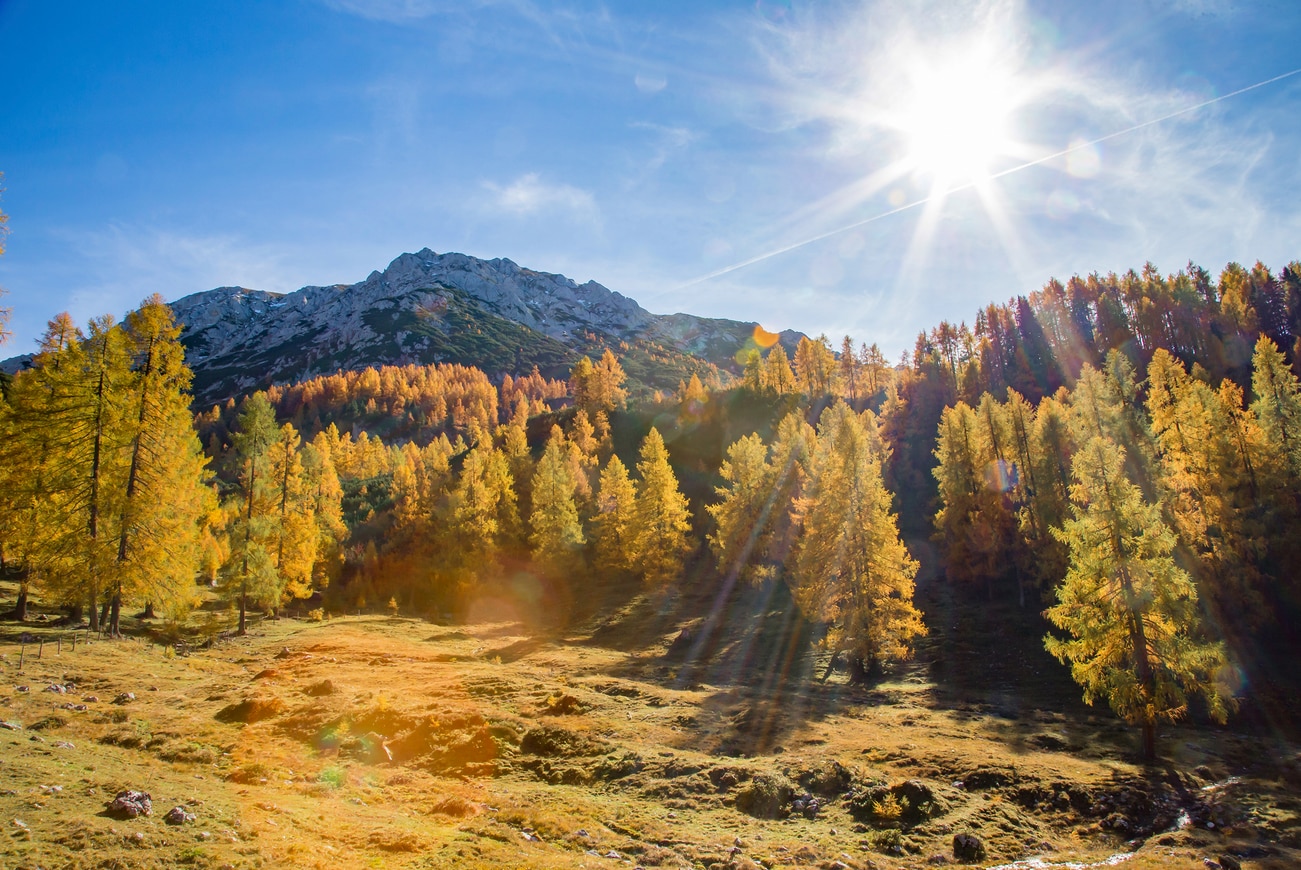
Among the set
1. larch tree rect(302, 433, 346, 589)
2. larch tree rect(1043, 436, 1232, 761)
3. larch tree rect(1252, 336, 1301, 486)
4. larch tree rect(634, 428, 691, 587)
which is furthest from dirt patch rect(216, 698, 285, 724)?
larch tree rect(1252, 336, 1301, 486)

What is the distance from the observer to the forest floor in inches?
414

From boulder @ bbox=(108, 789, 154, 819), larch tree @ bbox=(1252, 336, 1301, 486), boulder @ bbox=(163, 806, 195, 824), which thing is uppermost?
larch tree @ bbox=(1252, 336, 1301, 486)

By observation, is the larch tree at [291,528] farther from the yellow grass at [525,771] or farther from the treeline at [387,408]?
the treeline at [387,408]

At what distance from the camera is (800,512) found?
46906 millimetres

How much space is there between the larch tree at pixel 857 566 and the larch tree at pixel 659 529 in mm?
22009

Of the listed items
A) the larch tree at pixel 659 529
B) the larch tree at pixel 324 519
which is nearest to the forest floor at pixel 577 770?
the larch tree at pixel 659 529

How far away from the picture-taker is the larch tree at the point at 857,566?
33250mm

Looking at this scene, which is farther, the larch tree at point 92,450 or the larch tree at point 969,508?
the larch tree at point 969,508

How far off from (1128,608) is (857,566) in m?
14.2

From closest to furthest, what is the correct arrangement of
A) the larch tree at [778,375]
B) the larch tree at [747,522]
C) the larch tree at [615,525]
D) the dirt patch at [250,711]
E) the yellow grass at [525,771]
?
the yellow grass at [525,771]
the dirt patch at [250,711]
the larch tree at [747,522]
the larch tree at [615,525]
the larch tree at [778,375]

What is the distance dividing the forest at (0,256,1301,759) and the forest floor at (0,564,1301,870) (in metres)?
3.72

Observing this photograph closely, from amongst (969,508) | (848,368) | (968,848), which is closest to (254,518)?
(968,848)

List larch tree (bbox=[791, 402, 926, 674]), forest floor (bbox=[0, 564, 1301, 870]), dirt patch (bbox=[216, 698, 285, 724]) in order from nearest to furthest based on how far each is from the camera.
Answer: forest floor (bbox=[0, 564, 1301, 870])
dirt patch (bbox=[216, 698, 285, 724])
larch tree (bbox=[791, 402, 926, 674])

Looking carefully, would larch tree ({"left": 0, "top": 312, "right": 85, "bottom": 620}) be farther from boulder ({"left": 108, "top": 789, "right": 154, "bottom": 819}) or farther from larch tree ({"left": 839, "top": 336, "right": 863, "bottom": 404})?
larch tree ({"left": 839, "top": 336, "right": 863, "bottom": 404})
